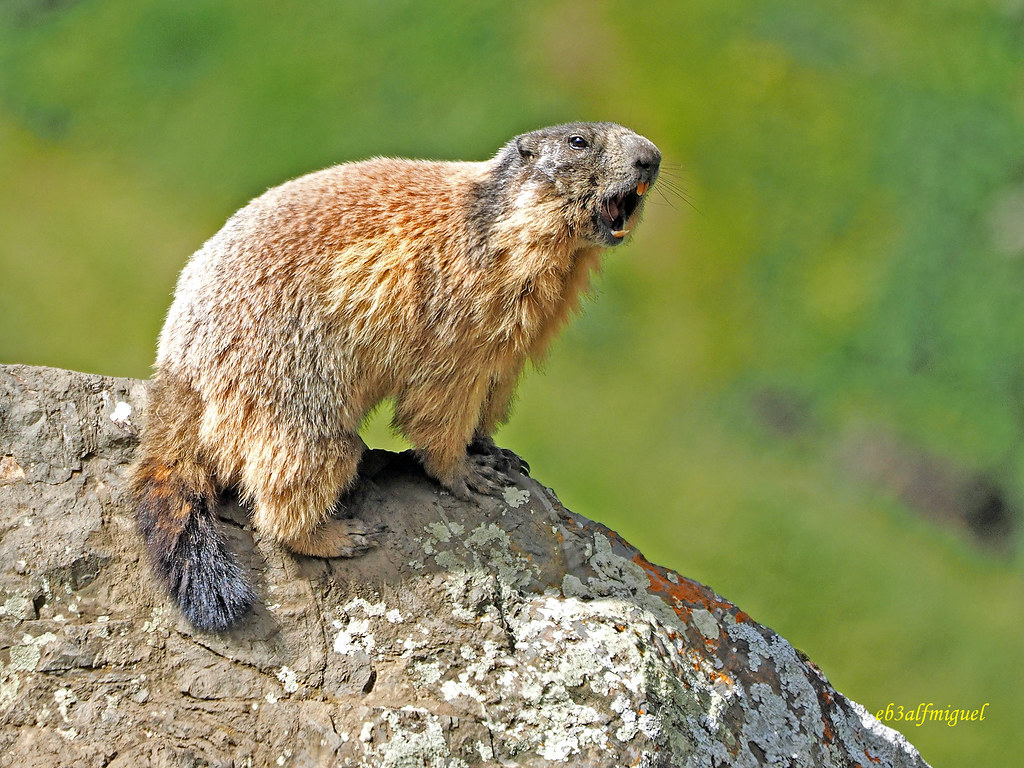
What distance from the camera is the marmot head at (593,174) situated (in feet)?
15.0

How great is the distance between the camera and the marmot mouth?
462 cm

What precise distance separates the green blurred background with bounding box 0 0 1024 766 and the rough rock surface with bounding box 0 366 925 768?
3.53 m

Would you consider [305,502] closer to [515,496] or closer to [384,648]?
[384,648]

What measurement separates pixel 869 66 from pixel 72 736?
26.0 ft

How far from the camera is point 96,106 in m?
8.70

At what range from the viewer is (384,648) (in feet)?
13.1

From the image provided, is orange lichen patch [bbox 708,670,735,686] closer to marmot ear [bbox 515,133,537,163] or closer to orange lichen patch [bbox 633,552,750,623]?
orange lichen patch [bbox 633,552,750,623]

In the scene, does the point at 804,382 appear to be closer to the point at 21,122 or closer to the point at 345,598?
the point at 345,598

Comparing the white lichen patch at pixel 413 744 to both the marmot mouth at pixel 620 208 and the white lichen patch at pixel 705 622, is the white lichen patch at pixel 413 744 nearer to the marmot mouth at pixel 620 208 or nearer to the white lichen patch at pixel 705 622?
the white lichen patch at pixel 705 622

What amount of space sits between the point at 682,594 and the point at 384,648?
4.77ft

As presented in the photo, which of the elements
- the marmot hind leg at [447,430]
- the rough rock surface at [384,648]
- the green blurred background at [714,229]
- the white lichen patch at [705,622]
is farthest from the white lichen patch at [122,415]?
the green blurred background at [714,229]

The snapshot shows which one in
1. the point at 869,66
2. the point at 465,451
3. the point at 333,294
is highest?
the point at 869,66

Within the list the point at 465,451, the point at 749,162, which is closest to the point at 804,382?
the point at 749,162

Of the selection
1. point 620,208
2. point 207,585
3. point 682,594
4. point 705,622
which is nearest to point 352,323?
point 207,585
